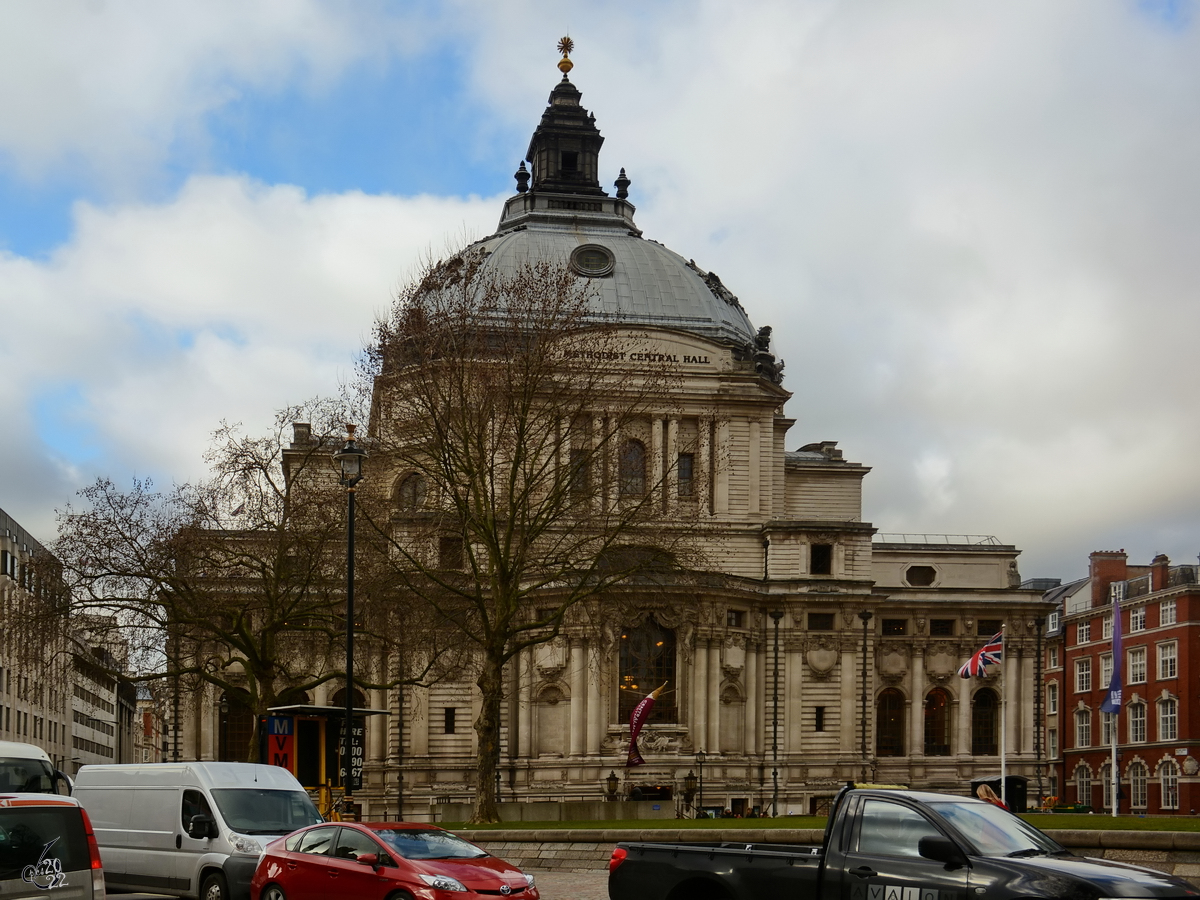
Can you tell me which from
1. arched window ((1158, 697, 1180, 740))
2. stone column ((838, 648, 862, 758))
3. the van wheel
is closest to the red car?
the van wheel

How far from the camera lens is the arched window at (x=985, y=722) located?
8231 centimetres

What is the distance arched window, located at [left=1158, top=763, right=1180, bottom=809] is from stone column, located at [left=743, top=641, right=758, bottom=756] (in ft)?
69.8

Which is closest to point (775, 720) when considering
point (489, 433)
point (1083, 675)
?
point (1083, 675)

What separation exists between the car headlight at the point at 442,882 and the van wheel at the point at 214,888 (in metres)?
5.55

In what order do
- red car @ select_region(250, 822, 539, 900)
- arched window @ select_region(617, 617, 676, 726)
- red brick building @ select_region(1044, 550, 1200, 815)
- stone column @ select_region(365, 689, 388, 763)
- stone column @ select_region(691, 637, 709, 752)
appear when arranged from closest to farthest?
red car @ select_region(250, 822, 539, 900) → arched window @ select_region(617, 617, 676, 726) → stone column @ select_region(691, 637, 709, 752) → stone column @ select_region(365, 689, 388, 763) → red brick building @ select_region(1044, 550, 1200, 815)

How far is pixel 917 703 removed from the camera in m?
81.9

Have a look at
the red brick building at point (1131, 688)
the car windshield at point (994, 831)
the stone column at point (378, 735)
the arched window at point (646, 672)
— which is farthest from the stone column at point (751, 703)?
the car windshield at point (994, 831)

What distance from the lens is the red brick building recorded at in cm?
7750

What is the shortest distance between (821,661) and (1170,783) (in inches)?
743

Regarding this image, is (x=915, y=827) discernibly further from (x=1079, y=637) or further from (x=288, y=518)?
(x=1079, y=637)

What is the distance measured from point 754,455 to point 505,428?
106 feet

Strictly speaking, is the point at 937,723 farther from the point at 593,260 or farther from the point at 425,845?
the point at 425,845

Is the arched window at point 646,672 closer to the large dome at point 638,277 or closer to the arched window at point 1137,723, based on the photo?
the large dome at point 638,277

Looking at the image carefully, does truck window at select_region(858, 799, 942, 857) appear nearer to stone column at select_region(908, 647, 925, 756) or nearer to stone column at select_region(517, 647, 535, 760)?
stone column at select_region(517, 647, 535, 760)
